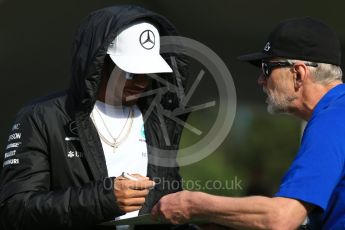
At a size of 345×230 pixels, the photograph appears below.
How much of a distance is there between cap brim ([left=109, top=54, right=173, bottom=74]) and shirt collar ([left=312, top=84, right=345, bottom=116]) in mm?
711

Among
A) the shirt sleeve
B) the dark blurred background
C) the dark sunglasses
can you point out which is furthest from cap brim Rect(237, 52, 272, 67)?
the dark blurred background

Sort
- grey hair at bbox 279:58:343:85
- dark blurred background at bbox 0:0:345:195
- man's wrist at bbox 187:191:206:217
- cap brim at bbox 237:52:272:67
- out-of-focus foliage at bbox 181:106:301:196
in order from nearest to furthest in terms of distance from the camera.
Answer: man's wrist at bbox 187:191:206:217
grey hair at bbox 279:58:343:85
cap brim at bbox 237:52:272:67
dark blurred background at bbox 0:0:345:195
out-of-focus foliage at bbox 181:106:301:196

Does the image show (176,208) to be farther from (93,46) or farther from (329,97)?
(93,46)

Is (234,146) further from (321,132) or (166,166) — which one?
(321,132)

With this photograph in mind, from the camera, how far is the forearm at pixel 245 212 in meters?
2.23

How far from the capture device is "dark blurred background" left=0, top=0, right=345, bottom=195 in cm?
499

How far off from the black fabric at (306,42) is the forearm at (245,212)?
603 millimetres

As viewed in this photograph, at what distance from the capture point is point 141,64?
9.41 ft

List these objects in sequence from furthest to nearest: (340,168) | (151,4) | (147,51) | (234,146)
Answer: (234,146) → (151,4) → (147,51) → (340,168)

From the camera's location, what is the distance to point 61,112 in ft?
9.29

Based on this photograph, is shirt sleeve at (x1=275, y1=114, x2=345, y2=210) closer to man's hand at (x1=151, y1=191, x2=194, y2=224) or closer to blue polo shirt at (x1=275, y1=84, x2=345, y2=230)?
blue polo shirt at (x1=275, y1=84, x2=345, y2=230)

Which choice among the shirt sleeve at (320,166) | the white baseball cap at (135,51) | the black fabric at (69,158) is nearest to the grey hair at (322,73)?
the shirt sleeve at (320,166)

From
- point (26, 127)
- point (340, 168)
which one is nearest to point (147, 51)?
point (26, 127)

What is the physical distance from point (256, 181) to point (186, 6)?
1.83 m
